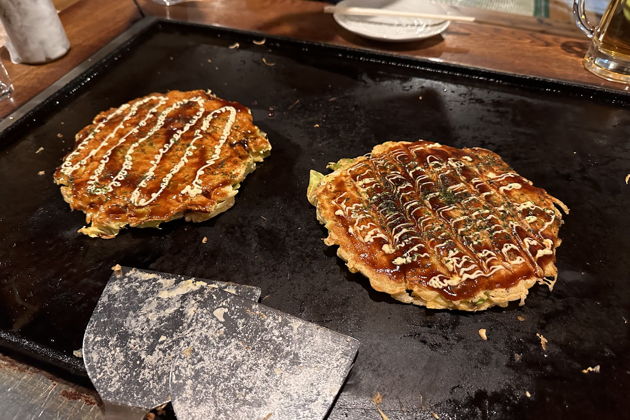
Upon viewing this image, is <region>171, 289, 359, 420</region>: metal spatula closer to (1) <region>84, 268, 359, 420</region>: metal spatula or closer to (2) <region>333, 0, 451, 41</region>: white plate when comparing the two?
(1) <region>84, 268, 359, 420</region>: metal spatula

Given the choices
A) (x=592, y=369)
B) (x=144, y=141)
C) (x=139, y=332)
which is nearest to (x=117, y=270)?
(x=139, y=332)

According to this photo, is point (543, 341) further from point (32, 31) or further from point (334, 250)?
point (32, 31)

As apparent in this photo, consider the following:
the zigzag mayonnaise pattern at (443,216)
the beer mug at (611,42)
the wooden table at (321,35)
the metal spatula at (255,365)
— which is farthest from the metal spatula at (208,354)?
the beer mug at (611,42)

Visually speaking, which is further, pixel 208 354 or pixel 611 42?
pixel 611 42

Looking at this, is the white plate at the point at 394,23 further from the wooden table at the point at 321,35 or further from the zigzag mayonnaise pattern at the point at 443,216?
the zigzag mayonnaise pattern at the point at 443,216

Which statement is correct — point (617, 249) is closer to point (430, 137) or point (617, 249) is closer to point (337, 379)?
point (430, 137)

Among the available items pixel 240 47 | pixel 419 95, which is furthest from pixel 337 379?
pixel 240 47

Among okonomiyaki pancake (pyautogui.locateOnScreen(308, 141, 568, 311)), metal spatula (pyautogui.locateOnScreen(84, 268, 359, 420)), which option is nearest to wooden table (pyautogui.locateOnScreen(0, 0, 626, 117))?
okonomiyaki pancake (pyautogui.locateOnScreen(308, 141, 568, 311))
